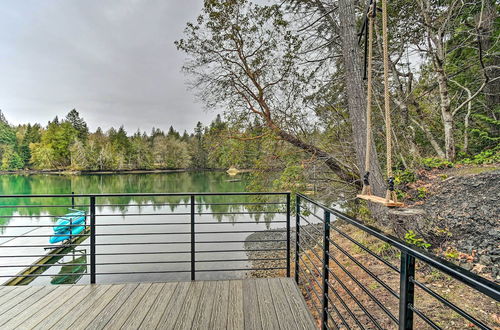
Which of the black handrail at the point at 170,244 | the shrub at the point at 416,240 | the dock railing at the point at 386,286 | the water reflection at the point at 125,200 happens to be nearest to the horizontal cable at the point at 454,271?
the dock railing at the point at 386,286

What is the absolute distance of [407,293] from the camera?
0.78m

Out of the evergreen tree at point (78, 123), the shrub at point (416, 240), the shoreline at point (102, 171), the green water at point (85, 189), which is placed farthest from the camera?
the evergreen tree at point (78, 123)

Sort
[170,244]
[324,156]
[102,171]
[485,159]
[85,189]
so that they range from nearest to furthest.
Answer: [485,159] < [324,156] < [170,244] < [85,189] < [102,171]

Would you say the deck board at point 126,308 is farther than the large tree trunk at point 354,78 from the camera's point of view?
No

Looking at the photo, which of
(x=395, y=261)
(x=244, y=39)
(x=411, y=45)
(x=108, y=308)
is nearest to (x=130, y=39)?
(x=244, y=39)

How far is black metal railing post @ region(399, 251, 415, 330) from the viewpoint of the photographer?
0.77 m

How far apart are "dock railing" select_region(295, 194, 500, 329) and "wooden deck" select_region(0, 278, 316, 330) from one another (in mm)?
285

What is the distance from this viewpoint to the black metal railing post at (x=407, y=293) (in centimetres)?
77

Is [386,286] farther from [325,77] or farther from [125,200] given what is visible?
[125,200]

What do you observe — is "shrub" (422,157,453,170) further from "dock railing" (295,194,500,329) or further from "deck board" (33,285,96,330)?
"deck board" (33,285,96,330)

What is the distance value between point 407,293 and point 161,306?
1862 mm

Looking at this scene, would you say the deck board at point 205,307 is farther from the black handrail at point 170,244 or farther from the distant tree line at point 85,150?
the distant tree line at point 85,150

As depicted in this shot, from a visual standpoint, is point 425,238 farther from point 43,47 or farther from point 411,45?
point 43,47

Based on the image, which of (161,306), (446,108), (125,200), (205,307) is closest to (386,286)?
(205,307)
